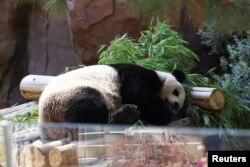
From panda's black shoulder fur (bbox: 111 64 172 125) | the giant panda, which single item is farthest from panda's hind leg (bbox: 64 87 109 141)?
panda's black shoulder fur (bbox: 111 64 172 125)

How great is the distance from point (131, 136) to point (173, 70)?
2232mm

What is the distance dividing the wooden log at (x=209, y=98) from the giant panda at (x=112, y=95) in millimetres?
109

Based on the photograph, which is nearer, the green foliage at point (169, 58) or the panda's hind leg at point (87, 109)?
the panda's hind leg at point (87, 109)

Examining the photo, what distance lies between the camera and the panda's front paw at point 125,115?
3047mm

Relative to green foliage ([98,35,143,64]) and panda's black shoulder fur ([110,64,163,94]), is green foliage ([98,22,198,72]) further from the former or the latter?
panda's black shoulder fur ([110,64,163,94])

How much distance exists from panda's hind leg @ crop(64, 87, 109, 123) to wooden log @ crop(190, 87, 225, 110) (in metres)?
0.71

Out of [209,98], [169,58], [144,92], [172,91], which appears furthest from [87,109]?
[169,58]

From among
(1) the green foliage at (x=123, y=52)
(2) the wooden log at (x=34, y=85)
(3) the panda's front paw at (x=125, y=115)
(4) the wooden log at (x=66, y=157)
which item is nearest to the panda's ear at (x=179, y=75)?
(1) the green foliage at (x=123, y=52)

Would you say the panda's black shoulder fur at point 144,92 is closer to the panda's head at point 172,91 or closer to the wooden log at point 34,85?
the panda's head at point 172,91

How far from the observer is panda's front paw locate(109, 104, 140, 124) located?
3047 millimetres

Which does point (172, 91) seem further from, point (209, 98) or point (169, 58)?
point (169, 58)

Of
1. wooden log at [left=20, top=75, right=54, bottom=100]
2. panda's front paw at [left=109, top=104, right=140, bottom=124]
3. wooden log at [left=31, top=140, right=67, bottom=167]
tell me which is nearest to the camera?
wooden log at [left=31, top=140, right=67, bottom=167]

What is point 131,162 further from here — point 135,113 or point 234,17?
point 135,113

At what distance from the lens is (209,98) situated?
3465 mm
